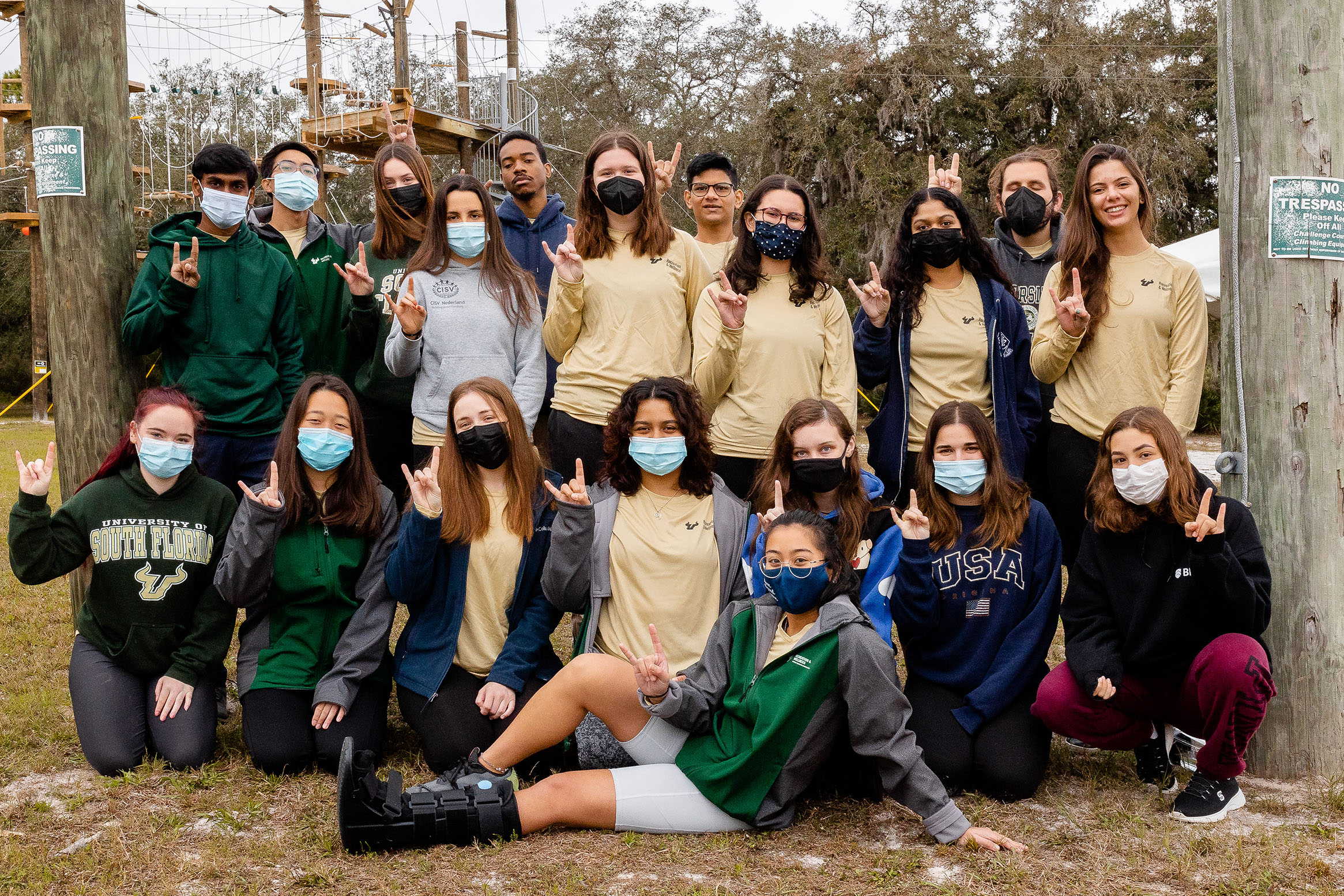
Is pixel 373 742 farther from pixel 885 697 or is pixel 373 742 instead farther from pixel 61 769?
pixel 885 697

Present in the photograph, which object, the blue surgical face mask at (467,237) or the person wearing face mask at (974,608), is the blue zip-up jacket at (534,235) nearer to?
the blue surgical face mask at (467,237)

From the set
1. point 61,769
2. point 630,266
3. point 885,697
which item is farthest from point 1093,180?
point 61,769

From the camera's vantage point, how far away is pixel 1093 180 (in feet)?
15.9

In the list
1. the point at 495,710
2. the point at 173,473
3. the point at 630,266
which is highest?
the point at 630,266

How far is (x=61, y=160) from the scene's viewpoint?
17.1 feet

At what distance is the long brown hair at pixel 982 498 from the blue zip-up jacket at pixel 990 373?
1.86ft

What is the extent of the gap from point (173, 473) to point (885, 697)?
9.62 ft

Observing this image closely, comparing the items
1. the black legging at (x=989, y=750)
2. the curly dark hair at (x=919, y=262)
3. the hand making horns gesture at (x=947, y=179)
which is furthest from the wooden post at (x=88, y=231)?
the black legging at (x=989, y=750)

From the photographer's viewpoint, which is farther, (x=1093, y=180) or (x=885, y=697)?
(x=1093, y=180)

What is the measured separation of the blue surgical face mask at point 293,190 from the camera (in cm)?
543

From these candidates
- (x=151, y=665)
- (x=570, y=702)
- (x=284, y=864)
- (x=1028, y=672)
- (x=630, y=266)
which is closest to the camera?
(x=284, y=864)

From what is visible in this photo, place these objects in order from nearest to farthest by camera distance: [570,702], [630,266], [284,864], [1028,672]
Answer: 1. [284,864]
2. [570,702]
3. [1028,672]
4. [630,266]

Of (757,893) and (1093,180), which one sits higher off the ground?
(1093,180)

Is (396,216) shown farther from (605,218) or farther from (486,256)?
(605,218)
